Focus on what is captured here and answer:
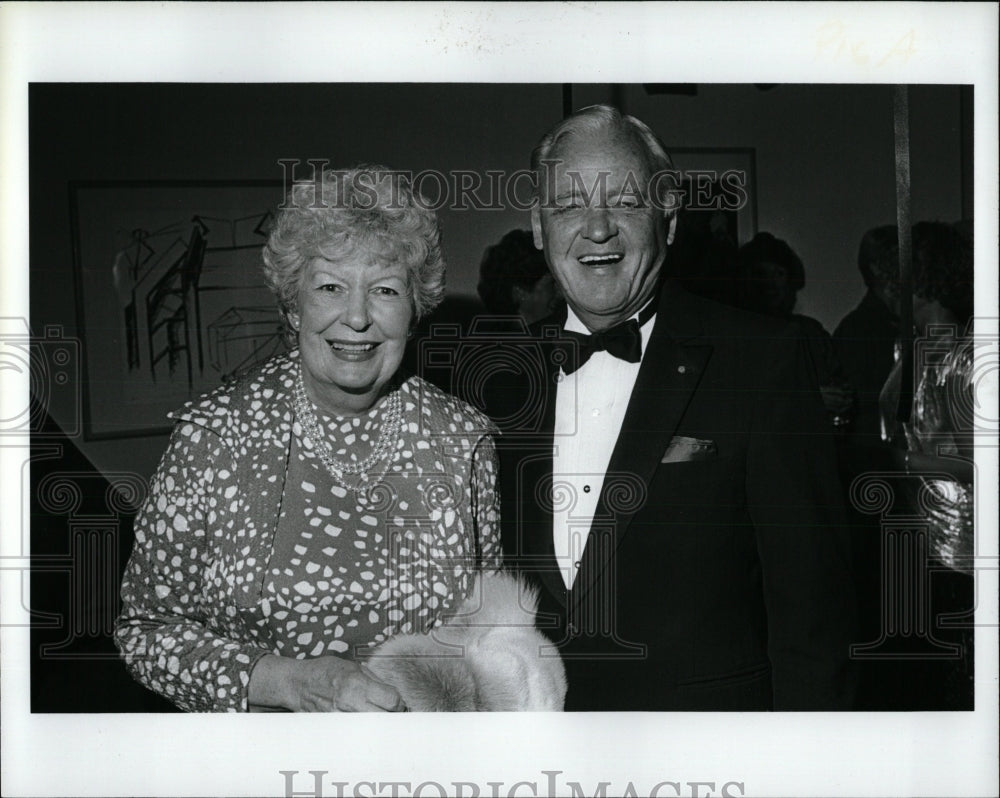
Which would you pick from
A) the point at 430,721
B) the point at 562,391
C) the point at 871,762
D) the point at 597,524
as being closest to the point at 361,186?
the point at 562,391

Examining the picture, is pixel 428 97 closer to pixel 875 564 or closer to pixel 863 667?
pixel 875 564

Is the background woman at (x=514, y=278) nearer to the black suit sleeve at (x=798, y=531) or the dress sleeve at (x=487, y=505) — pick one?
the dress sleeve at (x=487, y=505)

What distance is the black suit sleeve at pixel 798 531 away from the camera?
8.63ft

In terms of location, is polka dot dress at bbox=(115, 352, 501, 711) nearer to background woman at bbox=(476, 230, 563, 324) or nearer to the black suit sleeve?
background woman at bbox=(476, 230, 563, 324)

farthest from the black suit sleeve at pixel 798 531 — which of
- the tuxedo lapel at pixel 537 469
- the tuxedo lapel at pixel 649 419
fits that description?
the tuxedo lapel at pixel 537 469

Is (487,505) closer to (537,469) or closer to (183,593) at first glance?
(537,469)

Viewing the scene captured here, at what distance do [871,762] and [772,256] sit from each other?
1408 millimetres

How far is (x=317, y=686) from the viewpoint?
8.61 feet

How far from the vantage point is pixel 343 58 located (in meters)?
2.65

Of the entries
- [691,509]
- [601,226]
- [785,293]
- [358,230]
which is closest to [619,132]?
[601,226]

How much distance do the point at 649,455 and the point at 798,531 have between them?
0.45m

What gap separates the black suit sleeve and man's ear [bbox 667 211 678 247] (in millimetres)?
396

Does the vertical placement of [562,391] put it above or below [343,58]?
below

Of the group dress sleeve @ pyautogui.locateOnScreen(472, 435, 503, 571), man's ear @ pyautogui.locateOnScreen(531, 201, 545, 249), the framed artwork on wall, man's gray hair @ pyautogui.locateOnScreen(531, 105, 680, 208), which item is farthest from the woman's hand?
man's gray hair @ pyautogui.locateOnScreen(531, 105, 680, 208)
